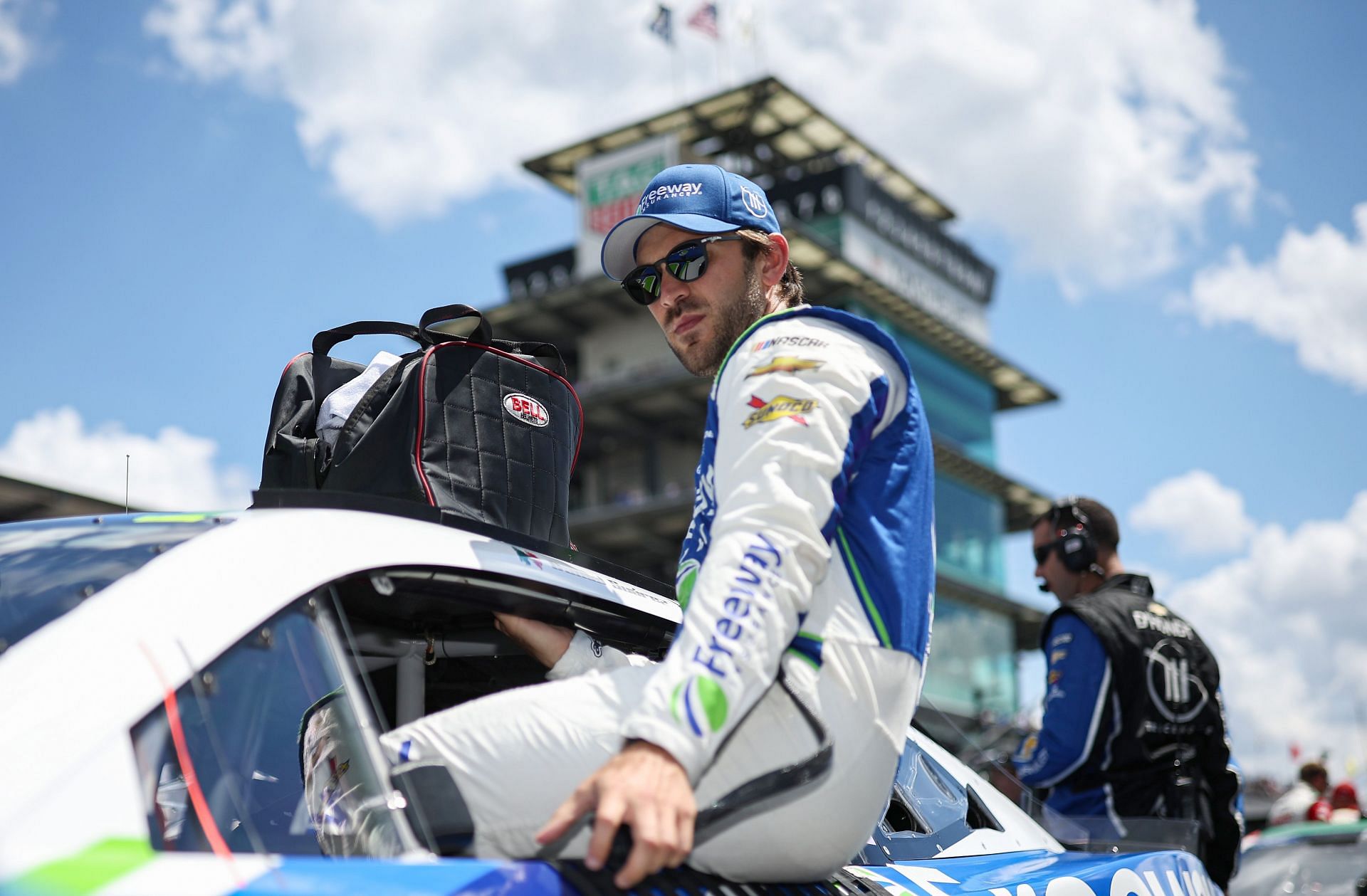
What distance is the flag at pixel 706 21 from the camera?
43.1m

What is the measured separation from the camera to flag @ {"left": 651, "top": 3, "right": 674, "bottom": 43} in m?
44.5

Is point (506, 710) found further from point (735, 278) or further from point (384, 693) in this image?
point (735, 278)

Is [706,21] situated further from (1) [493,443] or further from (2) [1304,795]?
(1) [493,443]

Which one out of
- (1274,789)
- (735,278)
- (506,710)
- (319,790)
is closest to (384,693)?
(319,790)

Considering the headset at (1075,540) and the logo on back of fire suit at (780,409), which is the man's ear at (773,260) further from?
the headset at (1075,540)

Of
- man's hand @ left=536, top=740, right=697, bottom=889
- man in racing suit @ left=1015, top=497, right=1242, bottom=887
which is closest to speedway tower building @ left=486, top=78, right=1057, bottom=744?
man in racing suit @ left=1015, top=497, right=1242, bottom=887

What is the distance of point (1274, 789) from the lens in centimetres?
3616

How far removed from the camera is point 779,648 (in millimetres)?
1652

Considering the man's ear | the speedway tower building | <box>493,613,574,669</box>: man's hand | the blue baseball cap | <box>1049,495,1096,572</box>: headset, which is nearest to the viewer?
A: <box>493,613,574,669</box>: man's hand

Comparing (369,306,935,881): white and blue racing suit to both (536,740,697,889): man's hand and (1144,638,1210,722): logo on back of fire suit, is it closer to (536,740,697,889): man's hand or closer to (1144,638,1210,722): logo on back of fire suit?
(536,740,697,889): man's hand

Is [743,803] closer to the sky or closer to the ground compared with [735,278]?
closer to the ground

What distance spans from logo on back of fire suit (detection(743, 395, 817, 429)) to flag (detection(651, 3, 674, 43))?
44615 millimetres

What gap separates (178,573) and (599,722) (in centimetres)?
56

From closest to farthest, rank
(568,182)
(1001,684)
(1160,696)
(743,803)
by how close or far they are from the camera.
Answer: (743,803)
(1160,696)
(1001,684)
(568,182)
